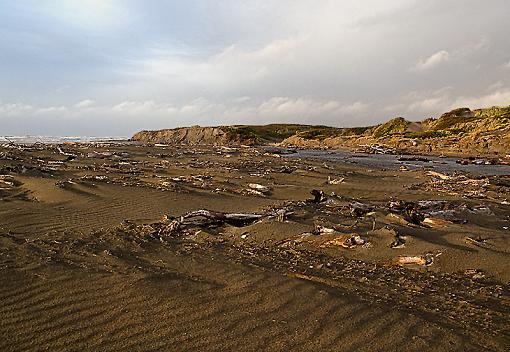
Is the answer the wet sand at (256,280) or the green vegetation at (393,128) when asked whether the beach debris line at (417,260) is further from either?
the green vegetation at (393,128)

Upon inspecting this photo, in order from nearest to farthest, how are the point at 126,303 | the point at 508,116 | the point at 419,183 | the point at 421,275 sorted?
the point at 126,303
the point at 421,275
the point at 419,183
the point at 508,116

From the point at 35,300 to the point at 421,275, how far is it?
5.23 m

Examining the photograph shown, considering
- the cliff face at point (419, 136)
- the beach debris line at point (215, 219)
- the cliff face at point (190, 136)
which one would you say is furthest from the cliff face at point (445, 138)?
the beach debris line at point (215, 219)

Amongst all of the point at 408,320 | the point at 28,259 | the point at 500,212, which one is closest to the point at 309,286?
the point at 408,320

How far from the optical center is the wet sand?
12.8ft

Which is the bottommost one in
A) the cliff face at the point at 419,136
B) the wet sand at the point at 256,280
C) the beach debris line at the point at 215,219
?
the wet sand at the point at 256,280

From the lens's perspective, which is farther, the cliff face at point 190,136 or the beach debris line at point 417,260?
the cliff face at point 190,136

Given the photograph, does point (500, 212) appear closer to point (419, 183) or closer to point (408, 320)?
point (419, 183)

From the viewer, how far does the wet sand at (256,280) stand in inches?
153

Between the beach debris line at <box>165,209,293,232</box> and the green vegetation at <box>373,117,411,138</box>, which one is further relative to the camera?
the green vegetation at <box>373,117,411,138</box>

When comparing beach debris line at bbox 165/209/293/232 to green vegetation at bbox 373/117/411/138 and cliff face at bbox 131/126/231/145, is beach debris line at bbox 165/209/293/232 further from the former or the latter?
green vegetation at bbox 373/117/411/138

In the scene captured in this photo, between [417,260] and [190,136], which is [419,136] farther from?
[417,260]

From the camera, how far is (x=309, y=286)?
199 inches

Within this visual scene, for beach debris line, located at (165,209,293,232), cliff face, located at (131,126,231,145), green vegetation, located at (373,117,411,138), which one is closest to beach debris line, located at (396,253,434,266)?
beach debris line, located at (165,209,293,232)
